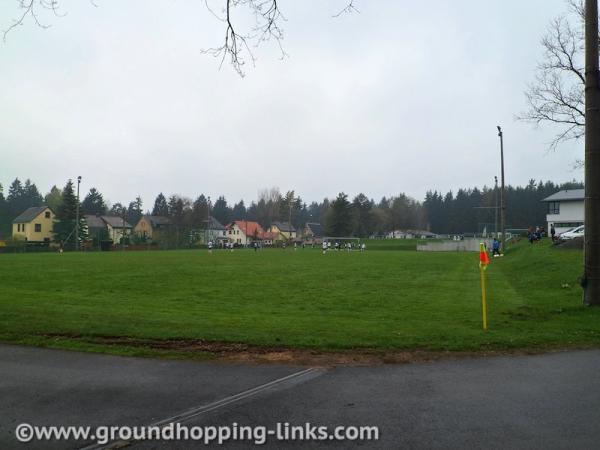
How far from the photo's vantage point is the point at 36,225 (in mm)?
97188

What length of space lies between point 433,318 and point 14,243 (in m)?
79.0

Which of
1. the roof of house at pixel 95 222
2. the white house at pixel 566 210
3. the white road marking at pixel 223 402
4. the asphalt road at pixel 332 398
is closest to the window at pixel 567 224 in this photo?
the white house at pixel 566 210

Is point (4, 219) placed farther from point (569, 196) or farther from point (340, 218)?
point (569, 196)

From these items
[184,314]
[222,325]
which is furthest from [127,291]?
[222,325]

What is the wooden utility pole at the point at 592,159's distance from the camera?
1180 cm

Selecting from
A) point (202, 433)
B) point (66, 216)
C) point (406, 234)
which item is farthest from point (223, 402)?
point (406, 234)

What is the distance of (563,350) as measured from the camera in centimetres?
Result: 813

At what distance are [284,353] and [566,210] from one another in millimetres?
77160

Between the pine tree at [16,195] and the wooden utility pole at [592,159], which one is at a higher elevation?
the pine tree at [16,195]

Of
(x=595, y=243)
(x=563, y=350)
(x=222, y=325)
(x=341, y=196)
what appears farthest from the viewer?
(x=341, y=196)

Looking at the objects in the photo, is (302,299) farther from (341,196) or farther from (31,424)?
(341,196)

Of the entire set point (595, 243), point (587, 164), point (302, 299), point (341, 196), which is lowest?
point (302, 299)

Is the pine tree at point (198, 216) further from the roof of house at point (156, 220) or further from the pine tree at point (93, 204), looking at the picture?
the pine tree at point (93, 204)

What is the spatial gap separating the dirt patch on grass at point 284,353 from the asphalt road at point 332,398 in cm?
38
